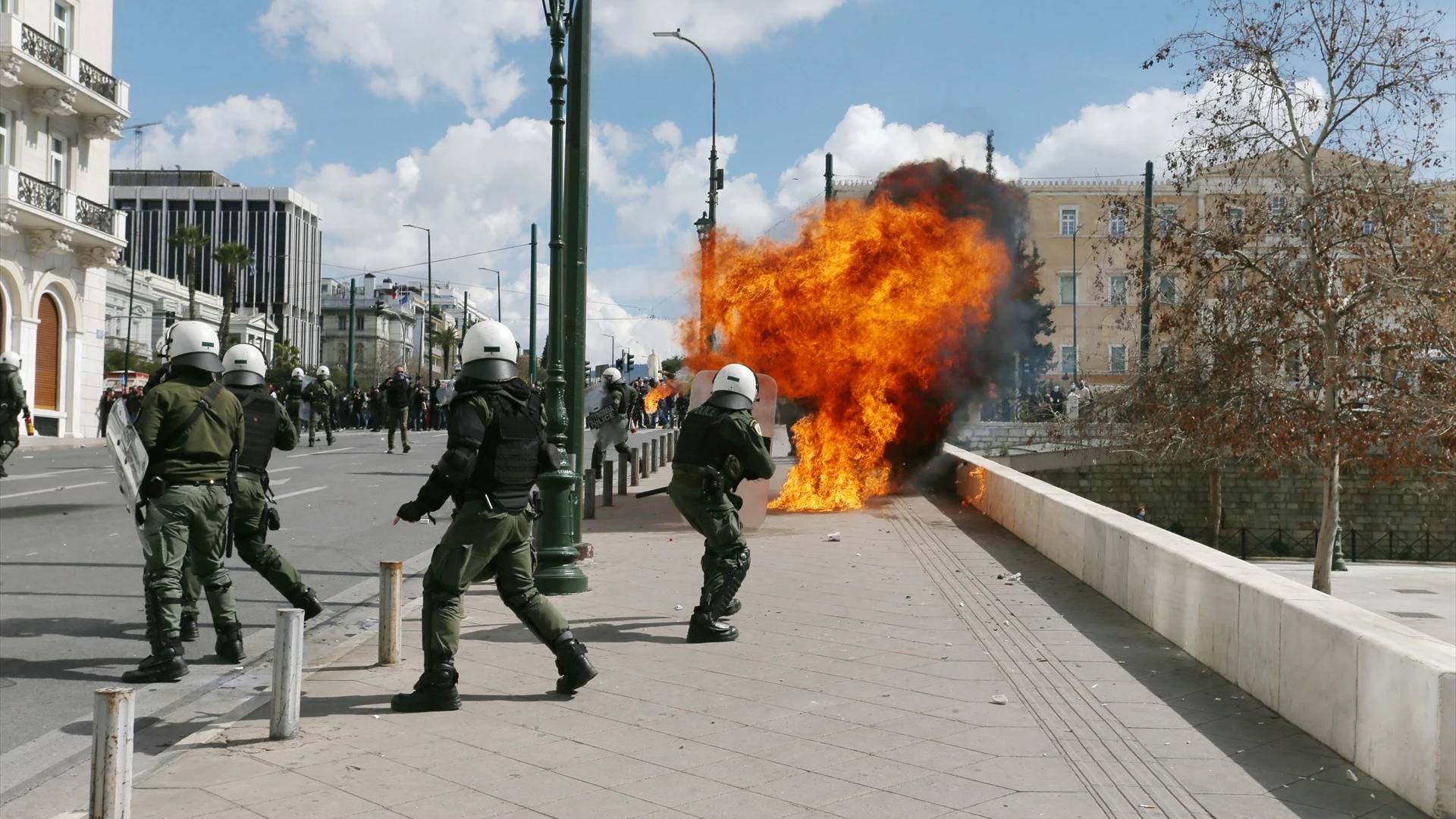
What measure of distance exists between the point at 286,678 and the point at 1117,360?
2011 cm

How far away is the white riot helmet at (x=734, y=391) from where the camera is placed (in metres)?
6.96

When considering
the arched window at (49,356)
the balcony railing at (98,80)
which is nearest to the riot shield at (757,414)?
the arched window at (49,356)

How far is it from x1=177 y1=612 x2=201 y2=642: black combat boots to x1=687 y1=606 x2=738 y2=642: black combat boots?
2.70 meters

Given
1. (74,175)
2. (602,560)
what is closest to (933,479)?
(602,560)

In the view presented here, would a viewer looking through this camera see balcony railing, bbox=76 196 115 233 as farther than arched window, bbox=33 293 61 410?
Yes

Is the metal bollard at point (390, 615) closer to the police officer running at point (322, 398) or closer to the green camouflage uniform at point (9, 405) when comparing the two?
the green camouflage uniform at point (9, 405)

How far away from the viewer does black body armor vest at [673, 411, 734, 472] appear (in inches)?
273

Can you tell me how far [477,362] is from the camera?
5328mm

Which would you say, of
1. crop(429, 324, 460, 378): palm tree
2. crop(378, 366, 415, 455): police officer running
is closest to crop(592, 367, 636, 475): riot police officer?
crop(378, 366, 415, 455): police officer running

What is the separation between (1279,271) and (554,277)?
1147cm

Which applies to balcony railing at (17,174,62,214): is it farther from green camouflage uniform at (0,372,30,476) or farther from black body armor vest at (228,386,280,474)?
black body armor vest at (228,386,280,474)

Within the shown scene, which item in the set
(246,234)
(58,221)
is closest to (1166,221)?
(58,221)

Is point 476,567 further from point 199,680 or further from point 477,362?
point 199,680

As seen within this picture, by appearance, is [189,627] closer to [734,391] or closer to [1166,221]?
[734,391]
